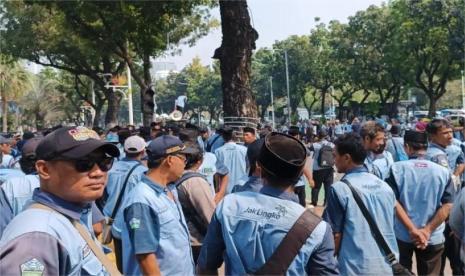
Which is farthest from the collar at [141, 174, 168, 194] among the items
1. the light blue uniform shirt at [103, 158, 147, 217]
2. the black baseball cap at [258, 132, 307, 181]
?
the light blue uniform shirt at [103, 158, 147, 217]

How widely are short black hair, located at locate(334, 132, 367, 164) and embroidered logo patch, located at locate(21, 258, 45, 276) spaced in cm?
273

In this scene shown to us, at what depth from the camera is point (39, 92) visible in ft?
192

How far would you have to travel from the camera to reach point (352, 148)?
418 centimetres

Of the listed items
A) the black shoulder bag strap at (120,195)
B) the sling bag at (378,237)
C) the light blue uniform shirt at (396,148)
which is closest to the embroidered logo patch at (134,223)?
the sling bag at (378,237)

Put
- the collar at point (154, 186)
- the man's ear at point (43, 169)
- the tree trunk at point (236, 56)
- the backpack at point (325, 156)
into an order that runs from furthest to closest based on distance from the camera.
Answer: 1. the backpack at point (325, 156)
2. the tree trunk at point (236, 56)
3. the collar at point (154, 186)
4. the man's ear at point (43, 169)

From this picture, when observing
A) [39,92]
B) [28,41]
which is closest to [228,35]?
[28,41]

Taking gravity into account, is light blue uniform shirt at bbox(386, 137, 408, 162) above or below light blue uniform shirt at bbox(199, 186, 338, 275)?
below

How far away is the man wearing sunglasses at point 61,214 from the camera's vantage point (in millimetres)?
1928

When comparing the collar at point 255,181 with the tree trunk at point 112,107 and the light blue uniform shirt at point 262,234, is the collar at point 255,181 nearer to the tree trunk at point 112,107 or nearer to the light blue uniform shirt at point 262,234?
the light blue uniform shirt at point 262,234

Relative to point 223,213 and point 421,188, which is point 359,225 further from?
point 223,213

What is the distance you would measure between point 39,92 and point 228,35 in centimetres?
5312

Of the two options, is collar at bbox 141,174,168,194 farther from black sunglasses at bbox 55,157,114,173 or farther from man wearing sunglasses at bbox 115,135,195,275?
black sunglasses at bbox 55,157,114,173

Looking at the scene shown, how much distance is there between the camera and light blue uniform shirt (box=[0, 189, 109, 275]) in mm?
1903

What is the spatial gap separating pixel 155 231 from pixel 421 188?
2507 millimetres
